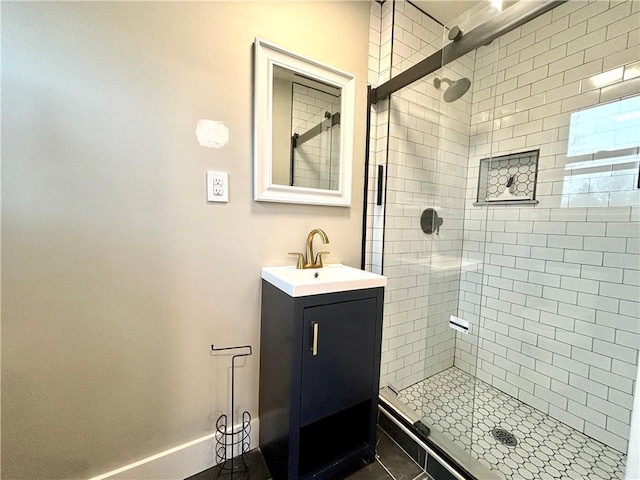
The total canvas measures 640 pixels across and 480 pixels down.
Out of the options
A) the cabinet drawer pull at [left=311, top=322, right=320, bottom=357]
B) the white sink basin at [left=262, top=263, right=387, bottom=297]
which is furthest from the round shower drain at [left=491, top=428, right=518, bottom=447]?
the cabinet drawer pull at [left=311, top=322, right=320, bottom=357]

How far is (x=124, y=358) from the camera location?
3.17ft

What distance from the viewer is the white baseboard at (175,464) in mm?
992

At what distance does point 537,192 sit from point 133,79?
232 centimetres

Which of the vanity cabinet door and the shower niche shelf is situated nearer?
the vanity cabinet door

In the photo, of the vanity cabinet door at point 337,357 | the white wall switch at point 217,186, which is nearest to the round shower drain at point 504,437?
the vanity cabinet door at point 337,357

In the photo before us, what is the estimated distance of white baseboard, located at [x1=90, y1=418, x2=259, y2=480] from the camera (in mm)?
992

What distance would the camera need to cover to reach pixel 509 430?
1421mm

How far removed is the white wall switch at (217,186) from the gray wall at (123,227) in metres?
0.03

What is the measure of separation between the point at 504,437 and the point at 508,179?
166 cm

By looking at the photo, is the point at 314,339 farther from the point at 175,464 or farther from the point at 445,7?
the point at 445,7

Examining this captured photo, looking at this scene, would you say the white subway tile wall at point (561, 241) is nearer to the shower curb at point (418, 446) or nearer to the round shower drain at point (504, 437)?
the round shower drain at point (504, 437)

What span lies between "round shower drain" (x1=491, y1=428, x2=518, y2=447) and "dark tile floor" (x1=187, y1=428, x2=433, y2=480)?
537 millimetres

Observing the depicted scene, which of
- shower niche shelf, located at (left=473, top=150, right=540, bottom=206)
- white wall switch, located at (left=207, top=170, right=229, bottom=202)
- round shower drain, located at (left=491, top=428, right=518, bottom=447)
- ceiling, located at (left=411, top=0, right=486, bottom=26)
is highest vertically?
ceiling, located at (left=411, top=0, right=486, bottom=26)

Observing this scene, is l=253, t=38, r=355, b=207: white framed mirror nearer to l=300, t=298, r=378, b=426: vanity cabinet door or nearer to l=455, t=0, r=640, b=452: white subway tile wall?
l=300, t=298, r=378, b=426: vanity cabinet door
